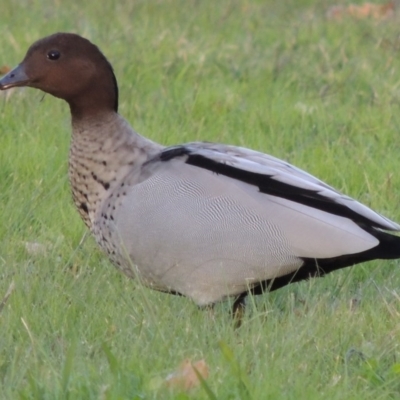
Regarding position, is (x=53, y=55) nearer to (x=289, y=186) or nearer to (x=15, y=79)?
(x=15, y=79)

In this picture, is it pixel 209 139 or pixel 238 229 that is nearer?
pixel 238 229

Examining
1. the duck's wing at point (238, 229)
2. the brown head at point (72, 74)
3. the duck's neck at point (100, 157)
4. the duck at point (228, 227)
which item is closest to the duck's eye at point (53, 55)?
the brown head at point (72, 74)

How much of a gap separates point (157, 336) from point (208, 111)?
3.22m

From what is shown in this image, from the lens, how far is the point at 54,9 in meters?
8.82

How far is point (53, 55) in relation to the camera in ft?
14.9

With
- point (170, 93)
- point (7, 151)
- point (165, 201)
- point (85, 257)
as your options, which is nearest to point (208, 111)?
point (170, 93)

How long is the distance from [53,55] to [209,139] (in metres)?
1.63

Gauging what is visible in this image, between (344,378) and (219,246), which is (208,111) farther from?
(344,378)

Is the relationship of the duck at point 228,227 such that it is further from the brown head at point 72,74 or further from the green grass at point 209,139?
the brown head at point 72,74

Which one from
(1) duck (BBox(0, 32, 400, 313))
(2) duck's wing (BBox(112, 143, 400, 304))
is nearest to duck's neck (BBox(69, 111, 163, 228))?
(1) duck (BBox(0, 32, 400, 313))

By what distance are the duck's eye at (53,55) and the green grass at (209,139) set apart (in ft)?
2.26

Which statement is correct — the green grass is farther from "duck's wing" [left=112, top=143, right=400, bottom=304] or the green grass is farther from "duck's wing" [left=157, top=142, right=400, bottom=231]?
"duck's wing" [left=157, top=142, right=400, bottom=231]

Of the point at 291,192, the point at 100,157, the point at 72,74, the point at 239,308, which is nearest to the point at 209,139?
the point at 72,74

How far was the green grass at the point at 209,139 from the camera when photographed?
3.22 metres
